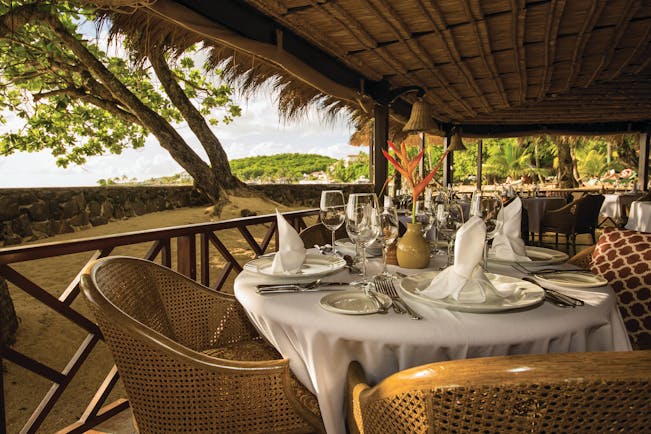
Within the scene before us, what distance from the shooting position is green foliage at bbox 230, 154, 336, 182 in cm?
2464

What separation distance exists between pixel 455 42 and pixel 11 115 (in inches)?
307

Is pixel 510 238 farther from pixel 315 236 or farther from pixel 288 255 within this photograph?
pixel 315 236

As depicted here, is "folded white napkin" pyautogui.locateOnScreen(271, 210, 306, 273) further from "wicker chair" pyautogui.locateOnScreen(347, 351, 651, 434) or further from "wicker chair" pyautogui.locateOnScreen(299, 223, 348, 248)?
"wicker chair" pyautogui.locateOnScreen(299, 223, 348, 248)

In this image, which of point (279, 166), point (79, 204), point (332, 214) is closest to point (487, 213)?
point (332, 214)

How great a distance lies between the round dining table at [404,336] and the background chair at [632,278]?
520mm

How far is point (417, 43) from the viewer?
3553 mm

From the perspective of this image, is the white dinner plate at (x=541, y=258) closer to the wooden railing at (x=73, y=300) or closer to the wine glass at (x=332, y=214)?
the wine glass at (x=332, y=214)

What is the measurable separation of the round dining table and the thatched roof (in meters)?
1.78

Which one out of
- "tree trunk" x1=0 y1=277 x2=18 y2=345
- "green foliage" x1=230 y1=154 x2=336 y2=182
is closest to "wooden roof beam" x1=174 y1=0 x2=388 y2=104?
"tree trunk" x1=0 y1=277 x2=18 y2=345

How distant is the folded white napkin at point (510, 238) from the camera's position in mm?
1502

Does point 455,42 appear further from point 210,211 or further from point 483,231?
point 210,211

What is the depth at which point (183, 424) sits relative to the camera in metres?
1.02

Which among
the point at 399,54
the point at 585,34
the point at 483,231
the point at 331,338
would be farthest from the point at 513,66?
the point at 331,338

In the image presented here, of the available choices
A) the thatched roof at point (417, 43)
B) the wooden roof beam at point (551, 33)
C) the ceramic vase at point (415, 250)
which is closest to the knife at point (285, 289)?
the ceramic vase at point (415, 250)
